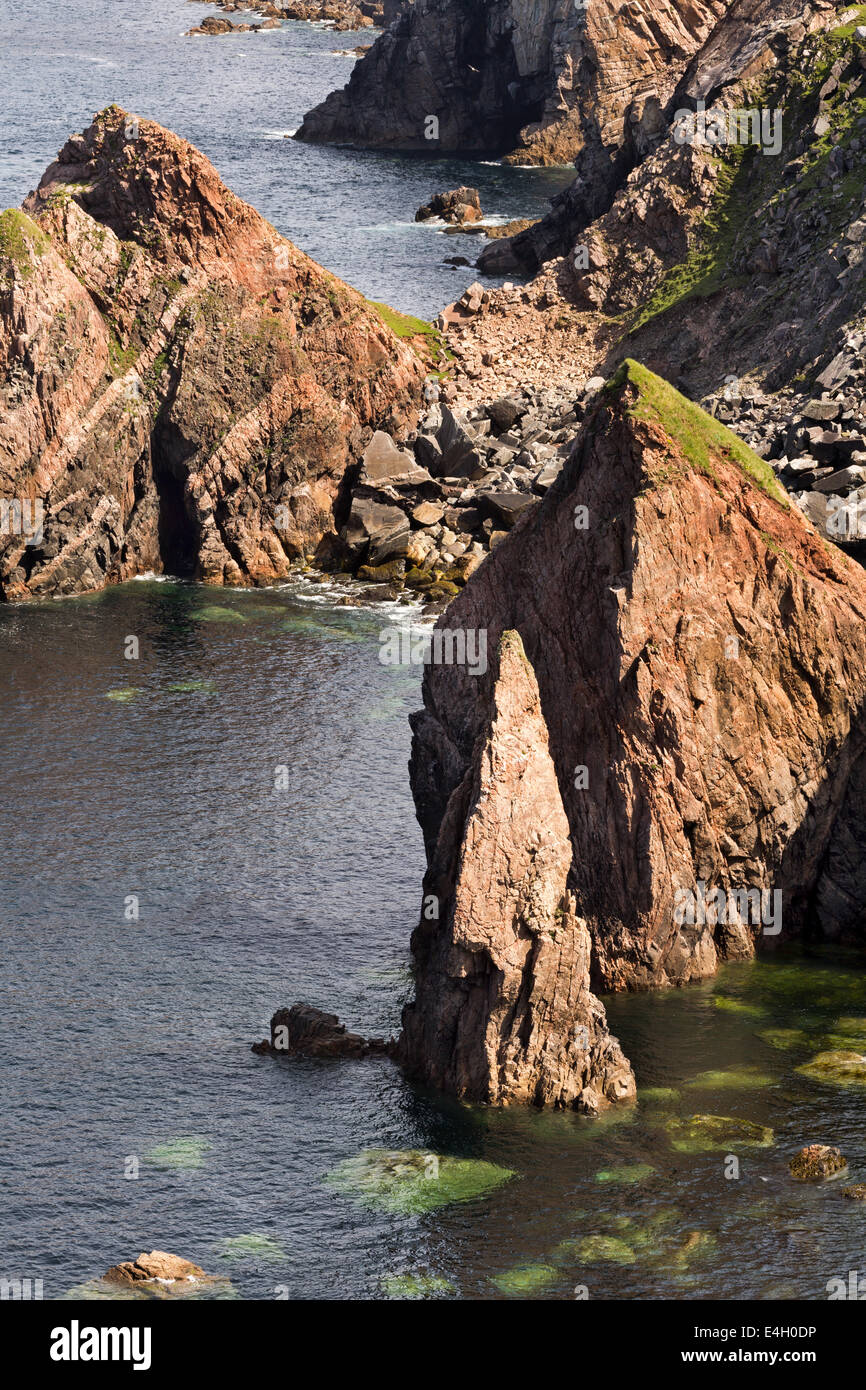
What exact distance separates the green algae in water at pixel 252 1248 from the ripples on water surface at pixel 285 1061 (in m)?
0.10

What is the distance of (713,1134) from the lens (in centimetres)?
5978

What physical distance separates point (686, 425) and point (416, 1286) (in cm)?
3572

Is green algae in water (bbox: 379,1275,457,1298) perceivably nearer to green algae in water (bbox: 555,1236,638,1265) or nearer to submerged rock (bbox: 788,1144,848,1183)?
green algae in water (bbox: 555,1236,638,1265)

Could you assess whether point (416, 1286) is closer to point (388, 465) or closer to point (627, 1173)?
point (627, 1173)

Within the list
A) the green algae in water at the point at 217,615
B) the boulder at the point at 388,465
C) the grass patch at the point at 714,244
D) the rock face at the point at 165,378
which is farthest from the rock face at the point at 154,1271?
the grass patch at the point at 714,244

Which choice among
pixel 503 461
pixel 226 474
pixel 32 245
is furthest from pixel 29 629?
pixel 503 461

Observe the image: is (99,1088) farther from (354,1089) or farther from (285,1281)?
(285,1281)

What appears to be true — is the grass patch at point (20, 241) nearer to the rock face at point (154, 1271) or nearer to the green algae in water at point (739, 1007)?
the green algae in water at point (739, 1007)

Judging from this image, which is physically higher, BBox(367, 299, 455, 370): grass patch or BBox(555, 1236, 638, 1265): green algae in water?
BBox(367, 299, 455, 370): grass patch

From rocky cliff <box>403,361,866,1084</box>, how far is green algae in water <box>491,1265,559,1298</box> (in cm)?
1307

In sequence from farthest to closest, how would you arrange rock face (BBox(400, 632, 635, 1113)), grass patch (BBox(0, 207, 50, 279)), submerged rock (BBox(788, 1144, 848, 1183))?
grass patch (BBox(0, 207, 50, 279)), rock face (BBox(400, 632, 635, 1113)), submerged rock (BBox(788, 1144, 848, 1183))

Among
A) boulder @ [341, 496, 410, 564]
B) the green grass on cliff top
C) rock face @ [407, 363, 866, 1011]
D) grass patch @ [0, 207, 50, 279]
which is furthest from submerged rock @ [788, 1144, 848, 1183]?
grass patch @ [0, 207, 50, 279]

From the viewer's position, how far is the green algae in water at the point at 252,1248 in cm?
5412

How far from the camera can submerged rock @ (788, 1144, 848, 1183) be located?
5641 centimetres
